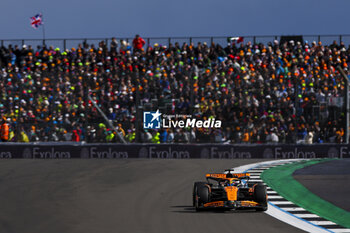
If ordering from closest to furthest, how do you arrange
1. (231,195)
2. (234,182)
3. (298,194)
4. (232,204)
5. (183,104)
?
(232,204) → (231,195) → (234,182) → (298,194) → (183,104)

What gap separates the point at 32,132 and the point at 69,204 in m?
13.1

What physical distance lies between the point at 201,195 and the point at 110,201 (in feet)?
8.14

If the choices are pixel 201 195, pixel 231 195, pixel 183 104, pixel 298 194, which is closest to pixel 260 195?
pixel 231 195

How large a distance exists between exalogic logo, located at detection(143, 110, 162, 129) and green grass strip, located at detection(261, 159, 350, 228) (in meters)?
4.91

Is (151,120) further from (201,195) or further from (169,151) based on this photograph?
(201,195)

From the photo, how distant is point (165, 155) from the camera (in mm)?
24781

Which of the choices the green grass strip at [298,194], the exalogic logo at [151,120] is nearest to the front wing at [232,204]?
the green grass strip at [298,194]

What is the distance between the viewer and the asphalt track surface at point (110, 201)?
937 cm

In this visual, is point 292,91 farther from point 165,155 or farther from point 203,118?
point 165,155

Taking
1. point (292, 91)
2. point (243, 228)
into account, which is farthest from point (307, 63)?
point (243, 228)

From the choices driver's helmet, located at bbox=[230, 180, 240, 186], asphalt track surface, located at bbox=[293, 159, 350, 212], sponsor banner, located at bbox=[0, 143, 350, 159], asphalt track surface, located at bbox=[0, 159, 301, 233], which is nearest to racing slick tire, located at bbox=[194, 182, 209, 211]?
asphalt track surface, located at bbox=[0, 159, 301, 233]

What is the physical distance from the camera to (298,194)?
14.2m

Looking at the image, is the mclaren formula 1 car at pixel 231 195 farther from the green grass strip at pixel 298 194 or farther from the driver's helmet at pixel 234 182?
the green grass strip at pixel 298 194

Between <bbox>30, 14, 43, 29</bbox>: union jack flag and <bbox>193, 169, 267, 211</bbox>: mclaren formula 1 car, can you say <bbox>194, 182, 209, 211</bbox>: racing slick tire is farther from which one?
<bbox>30, 14, 43, 29</bbox>: union jack flag
